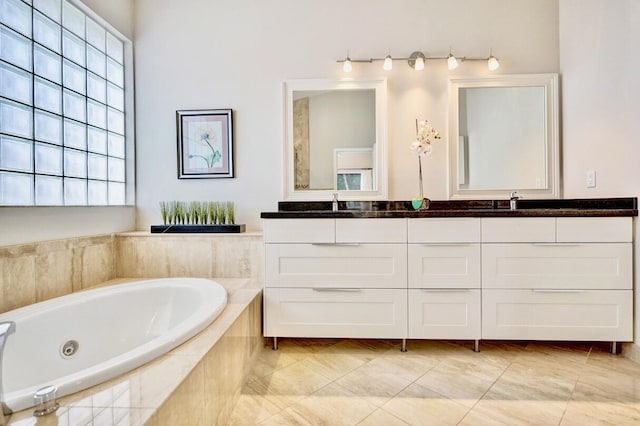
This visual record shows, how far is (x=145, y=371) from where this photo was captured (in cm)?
97

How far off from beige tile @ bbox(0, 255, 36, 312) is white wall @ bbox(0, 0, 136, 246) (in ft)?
0.33

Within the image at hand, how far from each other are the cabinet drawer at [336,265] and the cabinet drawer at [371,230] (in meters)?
0.04

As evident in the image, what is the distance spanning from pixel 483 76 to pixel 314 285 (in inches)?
75.6

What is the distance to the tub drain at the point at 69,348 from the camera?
4.60 feet

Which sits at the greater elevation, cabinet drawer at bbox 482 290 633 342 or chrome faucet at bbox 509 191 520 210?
chrome faucet at bbox 509 191 520 210

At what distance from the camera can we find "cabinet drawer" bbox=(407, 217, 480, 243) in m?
1.82

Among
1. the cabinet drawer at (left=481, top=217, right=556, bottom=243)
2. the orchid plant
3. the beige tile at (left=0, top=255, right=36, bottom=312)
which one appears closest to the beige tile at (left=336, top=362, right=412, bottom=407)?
the cabinet drawer at (left=481, top=217, right=556, bottom=243)

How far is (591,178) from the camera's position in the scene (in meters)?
2.04

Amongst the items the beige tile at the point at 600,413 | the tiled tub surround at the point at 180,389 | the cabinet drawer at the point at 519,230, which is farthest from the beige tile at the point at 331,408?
the cabinet drawer at the point at 519,230

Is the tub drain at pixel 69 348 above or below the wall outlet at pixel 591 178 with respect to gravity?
below

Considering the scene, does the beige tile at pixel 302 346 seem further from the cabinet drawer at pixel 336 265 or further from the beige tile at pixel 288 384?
the cabinet drawer at pixel 336 265

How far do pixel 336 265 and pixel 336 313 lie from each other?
28cm

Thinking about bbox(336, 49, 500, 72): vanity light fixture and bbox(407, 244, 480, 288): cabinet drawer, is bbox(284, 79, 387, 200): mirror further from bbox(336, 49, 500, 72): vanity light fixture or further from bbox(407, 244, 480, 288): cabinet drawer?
bbox(407, 244, 480, 288): cabinet drawer

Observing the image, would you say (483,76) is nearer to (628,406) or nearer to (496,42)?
(496,42)
